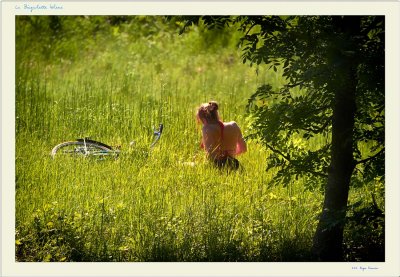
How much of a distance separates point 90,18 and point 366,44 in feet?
29.0

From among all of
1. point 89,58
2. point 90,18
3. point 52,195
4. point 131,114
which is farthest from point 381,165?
point 90,18

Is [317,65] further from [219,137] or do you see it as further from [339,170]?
[219,137]

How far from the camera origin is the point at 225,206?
653cm

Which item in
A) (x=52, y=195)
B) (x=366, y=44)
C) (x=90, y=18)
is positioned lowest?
(x=52, y=195)

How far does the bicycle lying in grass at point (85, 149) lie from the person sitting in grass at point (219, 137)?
58cm

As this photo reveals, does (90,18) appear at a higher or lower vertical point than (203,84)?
higher

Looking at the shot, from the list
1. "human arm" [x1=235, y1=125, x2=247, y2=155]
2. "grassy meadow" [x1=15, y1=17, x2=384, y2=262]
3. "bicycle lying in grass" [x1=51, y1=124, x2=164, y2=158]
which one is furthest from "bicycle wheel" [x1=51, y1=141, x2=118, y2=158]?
"human arm" [x1=235, y1=125, x2=247, y2=155]

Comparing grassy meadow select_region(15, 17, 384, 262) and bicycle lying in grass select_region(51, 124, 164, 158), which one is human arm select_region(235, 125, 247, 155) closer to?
grassy meadow select_region(15, 17, 384, 262)

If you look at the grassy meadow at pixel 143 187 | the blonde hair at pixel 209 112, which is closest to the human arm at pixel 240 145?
the grassy meadow at pixel 143 187

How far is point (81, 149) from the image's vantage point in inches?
299

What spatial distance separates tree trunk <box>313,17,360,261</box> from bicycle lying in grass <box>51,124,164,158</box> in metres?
2.45

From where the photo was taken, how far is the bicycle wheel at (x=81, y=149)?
7.50 meters

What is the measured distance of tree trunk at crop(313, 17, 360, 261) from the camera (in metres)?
5.74

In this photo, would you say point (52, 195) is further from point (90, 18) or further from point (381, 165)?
point (90, 18)
